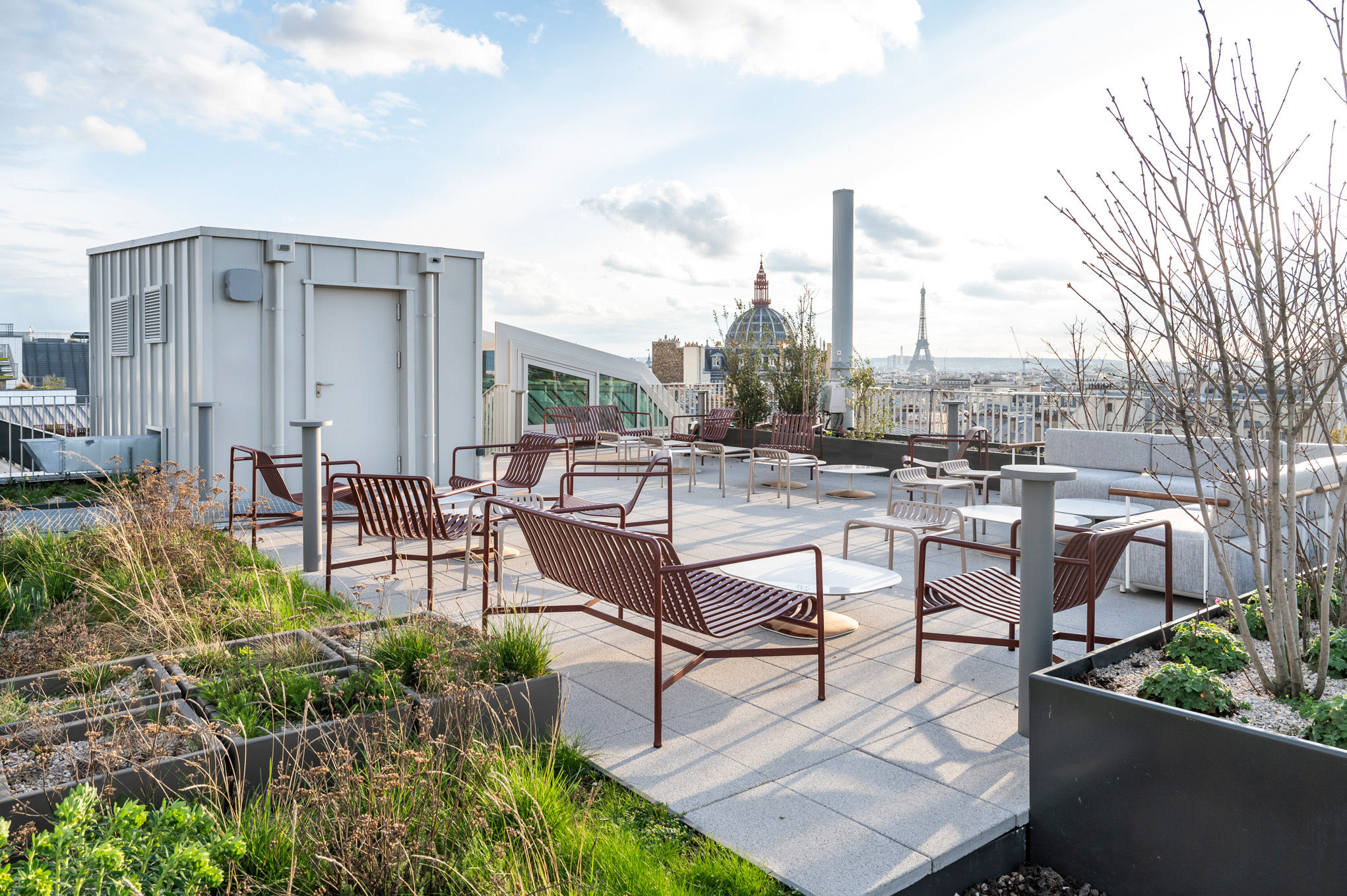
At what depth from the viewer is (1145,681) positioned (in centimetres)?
259

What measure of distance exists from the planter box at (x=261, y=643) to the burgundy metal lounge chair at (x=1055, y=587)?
7.77 feet

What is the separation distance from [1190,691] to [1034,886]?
692 millimetres

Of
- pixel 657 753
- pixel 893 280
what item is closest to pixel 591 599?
pixel 657 753

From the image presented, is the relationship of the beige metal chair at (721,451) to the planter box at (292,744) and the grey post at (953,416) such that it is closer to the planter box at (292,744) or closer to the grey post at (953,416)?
the grey post at (953,416)

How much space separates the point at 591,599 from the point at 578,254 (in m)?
9.07

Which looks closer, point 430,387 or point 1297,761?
point 1297,761

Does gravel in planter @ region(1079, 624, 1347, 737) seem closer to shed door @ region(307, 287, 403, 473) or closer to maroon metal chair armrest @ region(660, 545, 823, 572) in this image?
maroon metal chair armrest @ region(660, 545, 823, 572)

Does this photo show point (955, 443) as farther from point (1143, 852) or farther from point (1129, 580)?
point (1143, 852)

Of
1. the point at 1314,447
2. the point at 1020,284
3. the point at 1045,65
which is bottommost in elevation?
the point at 1314,447

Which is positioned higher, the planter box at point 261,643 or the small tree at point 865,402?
the small tree at point 865,402

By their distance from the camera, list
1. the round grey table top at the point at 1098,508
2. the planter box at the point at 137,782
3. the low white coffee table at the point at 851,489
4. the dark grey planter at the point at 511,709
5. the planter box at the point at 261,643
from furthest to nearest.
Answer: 1. the low white coffee table at the point at 851,489
2. the round grey table top at the point at 1098,508
3. the planter box at the point at 261,643
4. the dark grey planter at the point at 511,709
5. the planter box at the point at 137,782

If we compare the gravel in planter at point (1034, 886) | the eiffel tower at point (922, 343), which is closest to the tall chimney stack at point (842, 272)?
the gravel in planter at point (1034, 886)

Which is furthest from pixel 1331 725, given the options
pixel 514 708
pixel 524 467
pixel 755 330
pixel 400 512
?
pixel 755 330

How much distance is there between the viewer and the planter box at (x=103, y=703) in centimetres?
286
